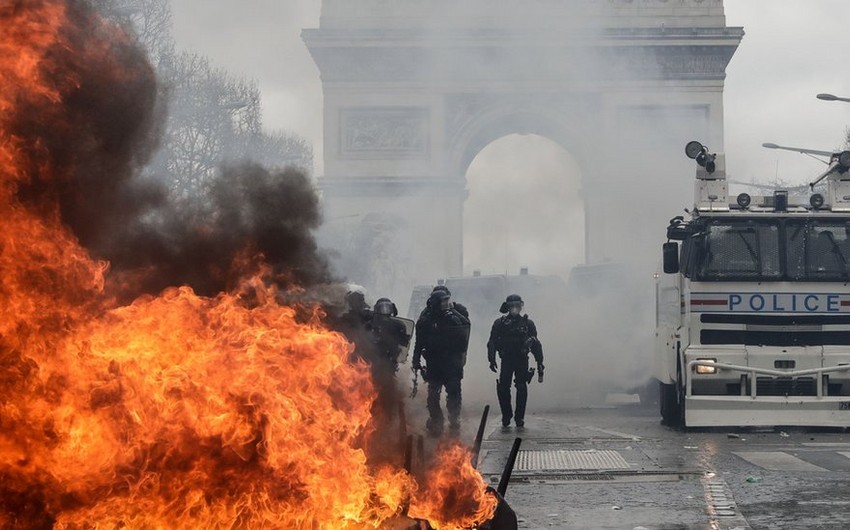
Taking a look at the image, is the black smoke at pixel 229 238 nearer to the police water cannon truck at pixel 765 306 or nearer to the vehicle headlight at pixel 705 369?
the vehicle headlight at pixel 705 369

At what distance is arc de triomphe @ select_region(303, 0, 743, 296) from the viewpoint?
153 feet

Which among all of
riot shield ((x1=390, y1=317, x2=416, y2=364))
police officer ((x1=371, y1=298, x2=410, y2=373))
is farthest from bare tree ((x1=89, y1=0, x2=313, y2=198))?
police officer ((x1=371, y1=298, x2=410, y2=373))

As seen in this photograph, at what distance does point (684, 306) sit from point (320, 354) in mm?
8787

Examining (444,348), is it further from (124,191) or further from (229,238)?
(124,191)

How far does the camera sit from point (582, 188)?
4981 cm

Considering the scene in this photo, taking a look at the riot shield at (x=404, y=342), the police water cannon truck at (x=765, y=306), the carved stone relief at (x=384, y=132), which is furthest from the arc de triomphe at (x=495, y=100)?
the police water cannon truck at (x=765, y=306)

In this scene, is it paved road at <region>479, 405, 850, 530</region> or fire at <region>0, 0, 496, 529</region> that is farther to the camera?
paved road at <region>479, 405, 850, 530</region>

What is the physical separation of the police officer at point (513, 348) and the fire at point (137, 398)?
9.00m

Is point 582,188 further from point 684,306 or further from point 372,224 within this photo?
point 684,306

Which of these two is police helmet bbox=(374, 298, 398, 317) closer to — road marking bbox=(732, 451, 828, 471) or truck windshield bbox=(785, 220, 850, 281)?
road marking bbox=(732, 451, 828, 471)

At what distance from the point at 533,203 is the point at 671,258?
37553mm

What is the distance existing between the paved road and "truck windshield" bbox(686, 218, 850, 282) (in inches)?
63.9

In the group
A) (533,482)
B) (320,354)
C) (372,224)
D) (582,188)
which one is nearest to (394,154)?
(372,224)

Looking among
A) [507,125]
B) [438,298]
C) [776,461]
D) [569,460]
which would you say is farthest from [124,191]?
[507,125]
